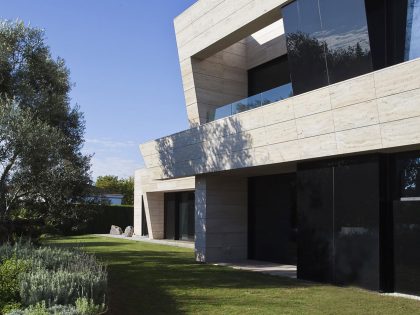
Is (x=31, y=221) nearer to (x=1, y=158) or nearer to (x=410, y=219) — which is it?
(x=1, y=158)

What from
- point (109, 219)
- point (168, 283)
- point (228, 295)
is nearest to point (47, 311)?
point (228, 295)

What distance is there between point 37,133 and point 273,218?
31.5 feet

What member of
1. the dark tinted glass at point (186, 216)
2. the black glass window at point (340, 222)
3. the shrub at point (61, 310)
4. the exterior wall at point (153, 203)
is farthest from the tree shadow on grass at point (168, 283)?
the exterior wall at point (153, 203)

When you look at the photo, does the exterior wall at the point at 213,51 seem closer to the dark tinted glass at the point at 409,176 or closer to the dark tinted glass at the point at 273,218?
the dark tinted glass at the point at 273,218

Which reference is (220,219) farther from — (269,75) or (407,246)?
(407,246)

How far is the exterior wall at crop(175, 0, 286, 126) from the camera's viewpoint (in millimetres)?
15328

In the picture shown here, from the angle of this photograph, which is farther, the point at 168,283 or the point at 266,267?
the point at 266,267

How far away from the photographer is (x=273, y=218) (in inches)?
708

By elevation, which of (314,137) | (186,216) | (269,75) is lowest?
(186,216)

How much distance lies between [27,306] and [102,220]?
109ft

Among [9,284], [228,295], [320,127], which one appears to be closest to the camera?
[9,284]

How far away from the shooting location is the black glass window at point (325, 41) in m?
11.5

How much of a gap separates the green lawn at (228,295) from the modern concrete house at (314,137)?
113cm

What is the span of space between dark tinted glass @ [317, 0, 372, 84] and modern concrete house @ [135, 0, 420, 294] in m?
0.03
